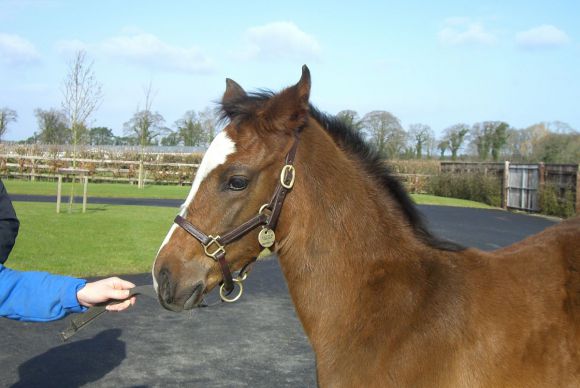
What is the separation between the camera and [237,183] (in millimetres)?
2859

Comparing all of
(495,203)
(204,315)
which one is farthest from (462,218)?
(204,315)

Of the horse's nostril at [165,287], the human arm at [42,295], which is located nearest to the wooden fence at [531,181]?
the horse's nostril at [165,287]

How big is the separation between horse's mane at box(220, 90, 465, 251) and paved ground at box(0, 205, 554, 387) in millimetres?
2031

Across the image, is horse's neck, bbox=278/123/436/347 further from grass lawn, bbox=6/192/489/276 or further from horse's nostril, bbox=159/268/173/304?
grass lawn, bbox=6/192/489/276

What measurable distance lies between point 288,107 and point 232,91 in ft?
1.69

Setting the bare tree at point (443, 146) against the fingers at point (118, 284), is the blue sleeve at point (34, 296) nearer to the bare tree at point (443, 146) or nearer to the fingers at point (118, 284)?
the fingers at point (118, 284)

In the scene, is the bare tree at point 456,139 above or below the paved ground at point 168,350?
above

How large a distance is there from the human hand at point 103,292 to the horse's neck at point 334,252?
86 cm

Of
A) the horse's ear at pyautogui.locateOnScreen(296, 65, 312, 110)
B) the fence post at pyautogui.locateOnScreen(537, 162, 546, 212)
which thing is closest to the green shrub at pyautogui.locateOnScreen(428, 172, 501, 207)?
the fence post at pyautogui.locateOnScreen(537, 162, 546, 212)

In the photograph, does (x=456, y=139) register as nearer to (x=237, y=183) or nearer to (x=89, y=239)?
(x=89, y=239)

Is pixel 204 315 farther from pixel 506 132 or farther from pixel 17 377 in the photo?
pixel 506 132

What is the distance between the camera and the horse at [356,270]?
2.63 metres

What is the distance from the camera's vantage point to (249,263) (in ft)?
10.0

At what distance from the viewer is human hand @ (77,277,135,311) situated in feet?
8.97
